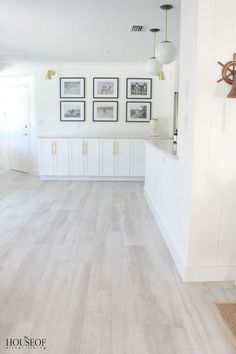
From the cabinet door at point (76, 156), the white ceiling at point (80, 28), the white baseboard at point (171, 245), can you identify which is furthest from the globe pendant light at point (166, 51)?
the cabinet door at point (76, 156)

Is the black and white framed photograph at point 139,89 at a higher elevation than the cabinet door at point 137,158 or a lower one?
higher

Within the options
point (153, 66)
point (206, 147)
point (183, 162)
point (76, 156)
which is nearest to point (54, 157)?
point (76, 156)

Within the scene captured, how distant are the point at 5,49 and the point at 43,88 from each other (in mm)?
1364

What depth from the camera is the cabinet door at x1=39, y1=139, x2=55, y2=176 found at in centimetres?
647

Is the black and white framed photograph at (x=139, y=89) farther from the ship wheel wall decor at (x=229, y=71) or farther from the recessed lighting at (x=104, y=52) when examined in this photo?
the ship wheel wall decor at (x=229, y=71)

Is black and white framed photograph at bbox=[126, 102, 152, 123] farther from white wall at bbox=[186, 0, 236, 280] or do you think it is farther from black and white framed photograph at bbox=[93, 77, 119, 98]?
white wall at bbox=[186, 0, 236, 280]

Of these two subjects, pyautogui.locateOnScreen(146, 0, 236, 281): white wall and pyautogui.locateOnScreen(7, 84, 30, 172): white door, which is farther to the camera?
pyautogui.locateOnScreen(7, 84, 30, 172): white door

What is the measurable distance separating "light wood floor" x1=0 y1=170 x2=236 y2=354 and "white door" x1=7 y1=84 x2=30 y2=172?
11.1 feet

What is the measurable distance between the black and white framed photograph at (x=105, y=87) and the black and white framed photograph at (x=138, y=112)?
39 cm

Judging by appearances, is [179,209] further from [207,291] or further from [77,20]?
[77,20]

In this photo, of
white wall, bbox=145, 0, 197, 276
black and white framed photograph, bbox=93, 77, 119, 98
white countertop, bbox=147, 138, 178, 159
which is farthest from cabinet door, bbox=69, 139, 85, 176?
white wall, bbox=145, 0, 197, 276

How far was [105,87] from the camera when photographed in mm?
6801

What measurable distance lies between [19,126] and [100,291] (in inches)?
228

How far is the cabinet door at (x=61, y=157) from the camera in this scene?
21.2 feet
